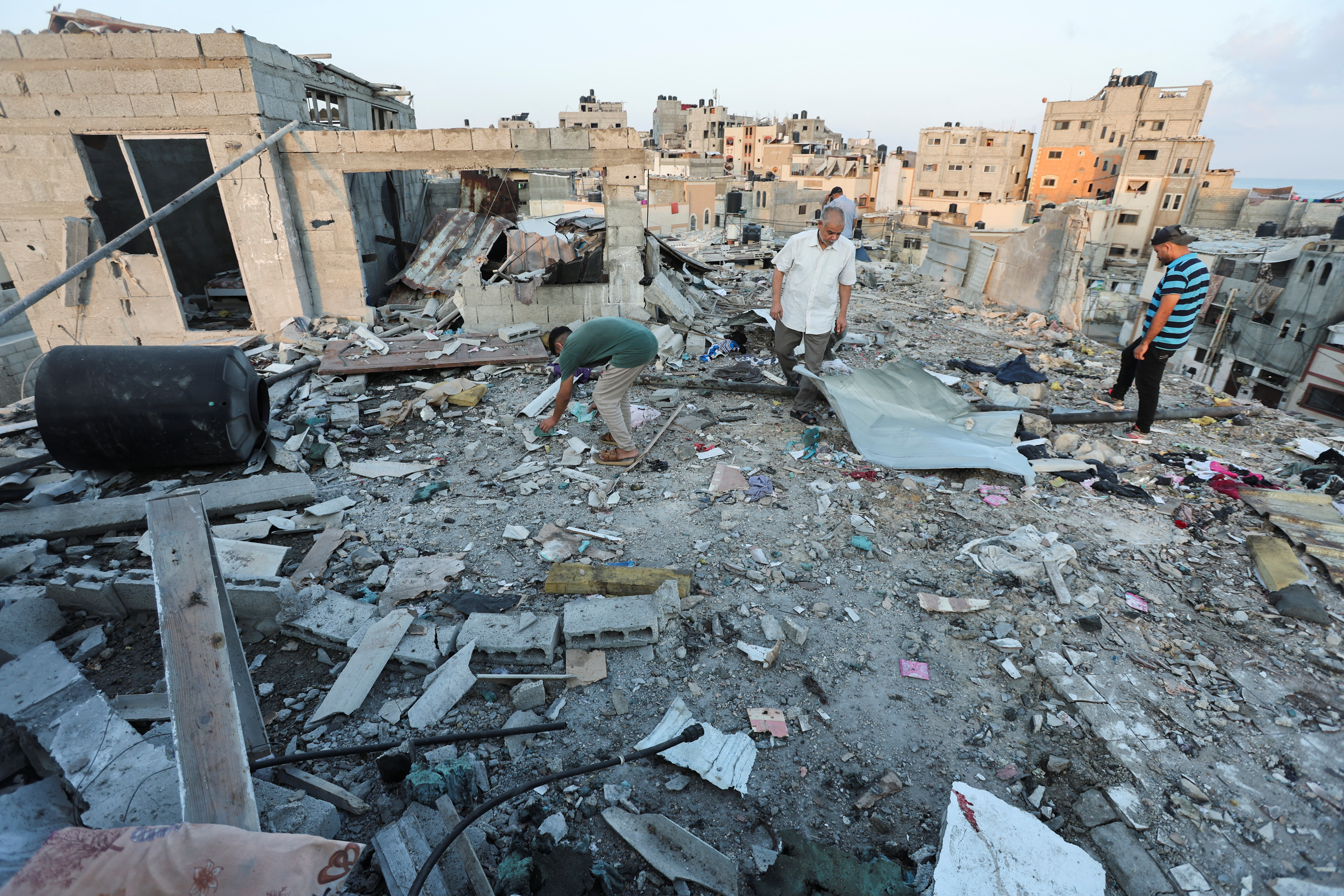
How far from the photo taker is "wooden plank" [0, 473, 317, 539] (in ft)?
14.2

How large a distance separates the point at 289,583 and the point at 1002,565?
14.0 ft

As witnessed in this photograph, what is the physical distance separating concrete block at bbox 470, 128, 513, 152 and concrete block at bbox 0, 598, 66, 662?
6936 mm

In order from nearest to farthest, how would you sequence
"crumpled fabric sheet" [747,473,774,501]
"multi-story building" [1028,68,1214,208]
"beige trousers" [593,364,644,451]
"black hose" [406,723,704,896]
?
1. "black hose" [406,723,704,896]
2. "crumpled fabric sheet" [747,473,774,501]
3. "beige trousers" [593,364,644,451]
4. "multi-story building" [1028,68,1214,208]

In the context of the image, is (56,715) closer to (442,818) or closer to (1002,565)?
(442,818)

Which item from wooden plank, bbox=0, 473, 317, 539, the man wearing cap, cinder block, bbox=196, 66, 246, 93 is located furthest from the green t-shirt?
cinder block, bbox=196, 66, 246, 93

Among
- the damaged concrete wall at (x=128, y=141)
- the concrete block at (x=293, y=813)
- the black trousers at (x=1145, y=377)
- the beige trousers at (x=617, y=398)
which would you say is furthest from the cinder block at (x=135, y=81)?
the black trousers at (x=1145, y=377)

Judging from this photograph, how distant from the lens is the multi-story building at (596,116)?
52.4 meters

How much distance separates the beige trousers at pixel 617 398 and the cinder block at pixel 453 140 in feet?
16.9

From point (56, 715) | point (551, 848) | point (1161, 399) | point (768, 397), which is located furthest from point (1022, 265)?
point (56, 715)

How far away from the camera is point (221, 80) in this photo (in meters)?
7.82

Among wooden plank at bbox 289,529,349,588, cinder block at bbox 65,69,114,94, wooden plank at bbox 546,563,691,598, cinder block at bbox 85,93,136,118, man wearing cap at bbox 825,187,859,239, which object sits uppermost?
cinder block at bbox 65,69,114,94

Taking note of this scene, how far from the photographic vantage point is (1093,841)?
2338 millimetres

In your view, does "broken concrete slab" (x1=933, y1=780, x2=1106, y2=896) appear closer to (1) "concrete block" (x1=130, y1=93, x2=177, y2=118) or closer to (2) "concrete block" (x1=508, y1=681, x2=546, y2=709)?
(2) "concrete block" (x1=508, y1=681, x2=546, y2=709)

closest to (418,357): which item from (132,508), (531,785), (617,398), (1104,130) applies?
(132,508)
